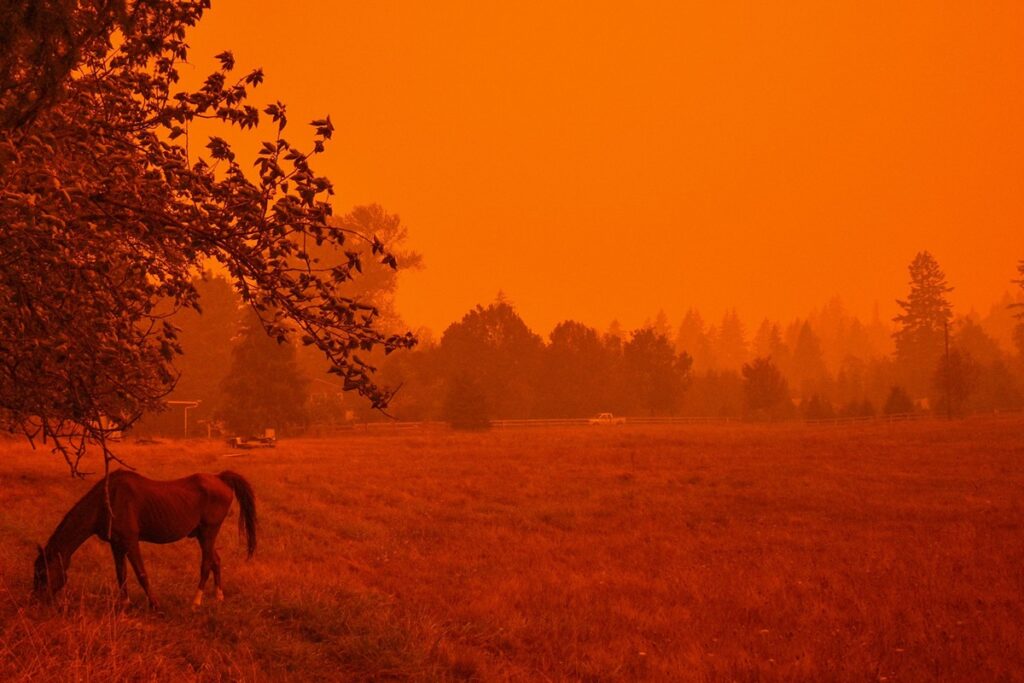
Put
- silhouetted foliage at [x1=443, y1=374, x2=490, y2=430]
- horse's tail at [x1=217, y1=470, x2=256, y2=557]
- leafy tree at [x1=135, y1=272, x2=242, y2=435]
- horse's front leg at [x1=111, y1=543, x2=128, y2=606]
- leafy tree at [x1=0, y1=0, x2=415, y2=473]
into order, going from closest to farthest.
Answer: leafy tree at [x1=0, y1=0, x2=415, y2=473] → horse's front leg at [x1=111, y1=543, x2=128, y2=606] → horse's tail at [x1=217, y1=470, x2=256, y2=557] → silhouetted foliage at [x1=443, y1=374, x2=490, y2=430] → leafy tree at [x1=135, y1=272, x2=242, y2=435]

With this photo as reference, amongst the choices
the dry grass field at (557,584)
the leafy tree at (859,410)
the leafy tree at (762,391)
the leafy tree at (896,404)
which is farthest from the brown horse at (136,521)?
the leafy tree at (762,391)

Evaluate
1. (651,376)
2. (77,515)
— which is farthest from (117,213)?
(651,376)

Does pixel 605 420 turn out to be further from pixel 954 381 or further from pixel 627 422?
pixel 954 381

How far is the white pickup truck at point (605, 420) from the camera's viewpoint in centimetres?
7404

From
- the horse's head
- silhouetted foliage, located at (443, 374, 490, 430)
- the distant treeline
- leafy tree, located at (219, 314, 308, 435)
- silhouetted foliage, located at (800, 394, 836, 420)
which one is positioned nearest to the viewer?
the horse's head

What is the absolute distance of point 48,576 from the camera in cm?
759

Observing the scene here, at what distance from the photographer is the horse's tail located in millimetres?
9914

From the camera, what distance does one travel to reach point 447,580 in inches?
500

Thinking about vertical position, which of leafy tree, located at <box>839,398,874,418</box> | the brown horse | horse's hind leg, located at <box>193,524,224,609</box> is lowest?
leafy tree, located at <box>839,398,874,418</box>

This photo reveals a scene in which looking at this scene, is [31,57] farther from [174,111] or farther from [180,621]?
[180,621]

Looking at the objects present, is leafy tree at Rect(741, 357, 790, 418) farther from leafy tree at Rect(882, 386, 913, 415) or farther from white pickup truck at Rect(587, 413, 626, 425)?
white pickup truck at Rect(587, 413, 626, 425)

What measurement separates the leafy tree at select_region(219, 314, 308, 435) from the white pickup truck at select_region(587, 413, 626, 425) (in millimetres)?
30797

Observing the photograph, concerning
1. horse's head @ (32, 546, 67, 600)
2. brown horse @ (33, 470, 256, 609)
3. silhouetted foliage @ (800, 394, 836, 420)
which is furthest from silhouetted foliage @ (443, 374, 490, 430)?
horse's head @ (32, 546, 67, 600)

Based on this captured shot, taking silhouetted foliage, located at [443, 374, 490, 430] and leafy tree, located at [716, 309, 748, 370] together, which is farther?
leafy tree, located at [716, 309, 748, 370]
